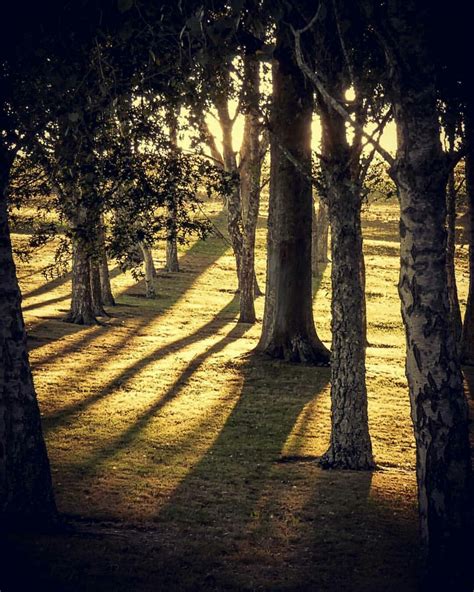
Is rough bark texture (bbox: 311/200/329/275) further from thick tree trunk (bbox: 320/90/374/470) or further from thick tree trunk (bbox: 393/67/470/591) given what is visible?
thick tree trunk (bbox: 393/67/470/591)

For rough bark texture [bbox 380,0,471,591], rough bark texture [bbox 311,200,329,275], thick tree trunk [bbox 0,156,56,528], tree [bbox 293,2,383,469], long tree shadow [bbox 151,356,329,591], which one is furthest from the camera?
rough bark texture [bbox 311,200,329,275]

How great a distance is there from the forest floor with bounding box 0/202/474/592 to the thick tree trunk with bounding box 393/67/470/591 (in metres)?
0.88

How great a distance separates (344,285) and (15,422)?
6563 millimetres

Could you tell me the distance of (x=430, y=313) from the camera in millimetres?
8523

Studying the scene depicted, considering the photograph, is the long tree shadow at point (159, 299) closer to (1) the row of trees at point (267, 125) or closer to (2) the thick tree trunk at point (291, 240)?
(2) the thick tree trunk at point (291, 240)

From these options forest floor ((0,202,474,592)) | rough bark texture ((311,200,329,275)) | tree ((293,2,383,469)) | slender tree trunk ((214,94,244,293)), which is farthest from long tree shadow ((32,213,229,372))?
tree ((293,2,383,469))

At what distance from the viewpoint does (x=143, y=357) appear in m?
26.6

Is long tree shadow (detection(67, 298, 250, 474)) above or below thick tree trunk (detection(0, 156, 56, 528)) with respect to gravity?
below

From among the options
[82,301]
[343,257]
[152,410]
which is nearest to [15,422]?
[343,257]

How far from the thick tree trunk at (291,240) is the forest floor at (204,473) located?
1037mm

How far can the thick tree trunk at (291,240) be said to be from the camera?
23641 mm

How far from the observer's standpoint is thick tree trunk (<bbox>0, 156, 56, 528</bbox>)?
996cm

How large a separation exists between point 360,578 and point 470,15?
7507 millimetres

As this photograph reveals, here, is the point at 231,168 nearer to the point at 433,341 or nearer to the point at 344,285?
the point at 344,285
